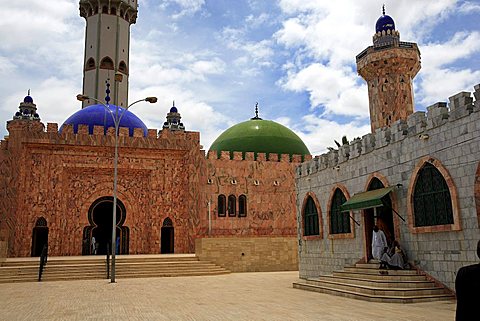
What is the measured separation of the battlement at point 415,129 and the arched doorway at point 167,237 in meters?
12.2

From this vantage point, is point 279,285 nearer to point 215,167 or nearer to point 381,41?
point 215,167

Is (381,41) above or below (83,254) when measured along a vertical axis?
above

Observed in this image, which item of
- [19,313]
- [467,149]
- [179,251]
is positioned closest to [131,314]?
[19,313]

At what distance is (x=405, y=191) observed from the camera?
1244 cm

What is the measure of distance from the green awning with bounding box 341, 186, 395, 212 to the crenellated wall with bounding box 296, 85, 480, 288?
0.30 meters

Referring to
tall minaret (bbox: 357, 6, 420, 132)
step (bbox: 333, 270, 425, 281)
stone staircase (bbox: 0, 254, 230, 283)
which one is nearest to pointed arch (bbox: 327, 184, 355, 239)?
step (bbox: 333, 270, 425, 281)

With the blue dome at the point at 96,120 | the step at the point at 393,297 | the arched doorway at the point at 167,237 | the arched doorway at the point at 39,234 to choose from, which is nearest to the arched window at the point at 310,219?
the step at the point at 393,297

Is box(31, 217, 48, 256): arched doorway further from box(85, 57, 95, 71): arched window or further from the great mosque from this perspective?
box(85, 57, 95, 71): arched window

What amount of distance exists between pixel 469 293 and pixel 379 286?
27.6 feet

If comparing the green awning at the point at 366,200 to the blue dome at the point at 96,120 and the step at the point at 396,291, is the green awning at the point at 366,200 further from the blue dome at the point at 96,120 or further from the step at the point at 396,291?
the blue dome at the point at 96,120

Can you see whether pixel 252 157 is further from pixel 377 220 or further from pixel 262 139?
pixel 377 220

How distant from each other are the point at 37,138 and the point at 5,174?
250 cm

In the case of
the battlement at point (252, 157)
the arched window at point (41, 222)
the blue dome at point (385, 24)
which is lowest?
the arched window at point (41, 222)

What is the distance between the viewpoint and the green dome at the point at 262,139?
32.0 metres
